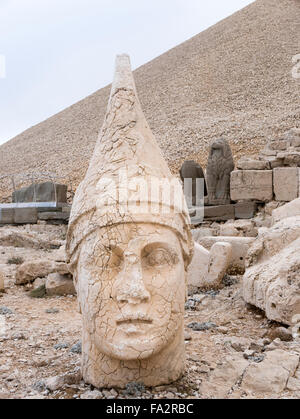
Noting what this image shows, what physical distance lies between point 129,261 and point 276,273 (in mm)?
2380

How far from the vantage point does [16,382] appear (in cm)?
360

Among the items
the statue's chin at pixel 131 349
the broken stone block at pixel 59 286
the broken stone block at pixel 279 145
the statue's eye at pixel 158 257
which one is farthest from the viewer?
the broken stone block at pixel 279 145

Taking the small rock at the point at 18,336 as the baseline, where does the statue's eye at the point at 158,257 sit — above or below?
above

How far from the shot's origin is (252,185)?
467 inches

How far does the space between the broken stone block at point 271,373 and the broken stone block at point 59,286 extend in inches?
156

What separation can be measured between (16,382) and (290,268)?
2786 mm

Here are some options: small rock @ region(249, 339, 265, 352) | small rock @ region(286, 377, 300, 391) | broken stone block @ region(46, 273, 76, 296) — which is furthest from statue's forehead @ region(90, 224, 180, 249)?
broken stone block @ region(46, 273, 76, 296)

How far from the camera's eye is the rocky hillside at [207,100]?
27000mm

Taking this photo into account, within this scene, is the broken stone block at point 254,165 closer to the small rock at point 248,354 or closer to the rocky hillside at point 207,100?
the small rock at point 248,354

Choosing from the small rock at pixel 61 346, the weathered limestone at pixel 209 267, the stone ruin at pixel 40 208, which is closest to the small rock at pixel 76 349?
the small rock at pixel 61 346

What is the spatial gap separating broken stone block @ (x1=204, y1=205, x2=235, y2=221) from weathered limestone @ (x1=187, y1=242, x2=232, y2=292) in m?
5.15

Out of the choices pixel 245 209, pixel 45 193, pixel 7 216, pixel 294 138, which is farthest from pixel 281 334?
pixel 45 193

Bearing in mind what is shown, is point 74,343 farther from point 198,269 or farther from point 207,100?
point 207,100

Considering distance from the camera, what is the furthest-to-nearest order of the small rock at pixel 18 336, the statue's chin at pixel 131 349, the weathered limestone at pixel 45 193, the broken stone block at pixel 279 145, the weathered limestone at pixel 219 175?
the weathered limestone at pixel 45 193 < the broken stone block at pixel 279 145 < the weathered limestone at pixel 219 175 < the small rock at pixel 18 336 < the statue's chin at pixel 131 349
